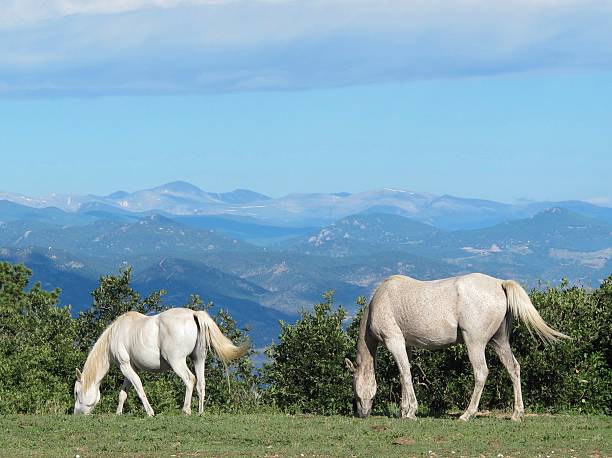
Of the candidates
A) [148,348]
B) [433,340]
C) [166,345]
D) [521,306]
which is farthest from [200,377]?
[521,306]

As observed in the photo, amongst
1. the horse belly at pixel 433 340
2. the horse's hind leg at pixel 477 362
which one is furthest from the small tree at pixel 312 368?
the horse's hind leg at pixel 477 362

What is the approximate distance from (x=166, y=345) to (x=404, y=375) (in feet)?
16.0

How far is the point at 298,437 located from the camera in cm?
1616

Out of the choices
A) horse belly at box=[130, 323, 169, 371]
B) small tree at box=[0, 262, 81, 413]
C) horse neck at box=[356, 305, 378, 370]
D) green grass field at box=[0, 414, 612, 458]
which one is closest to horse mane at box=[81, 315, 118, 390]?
horse belly at box=[130, 323, 169, 371]

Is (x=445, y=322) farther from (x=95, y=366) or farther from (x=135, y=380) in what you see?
(x=95, y=366)

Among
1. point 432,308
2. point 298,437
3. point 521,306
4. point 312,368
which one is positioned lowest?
point 312,368

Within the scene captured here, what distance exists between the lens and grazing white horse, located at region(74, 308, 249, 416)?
2002cm

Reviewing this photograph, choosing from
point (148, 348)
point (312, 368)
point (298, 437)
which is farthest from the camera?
point (312, 368)

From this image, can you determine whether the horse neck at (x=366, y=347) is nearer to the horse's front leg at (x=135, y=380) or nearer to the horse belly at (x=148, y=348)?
the horse belly at (x=148, y=348)

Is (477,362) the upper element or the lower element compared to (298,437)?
upper

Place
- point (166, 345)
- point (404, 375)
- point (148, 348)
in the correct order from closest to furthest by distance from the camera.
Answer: point (404, 375) < point (166, 345) < point (148, 348)

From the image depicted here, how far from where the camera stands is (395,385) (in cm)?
2411

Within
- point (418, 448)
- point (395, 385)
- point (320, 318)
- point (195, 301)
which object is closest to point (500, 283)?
point (418, 448)

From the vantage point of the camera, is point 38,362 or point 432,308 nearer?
point 432,308
